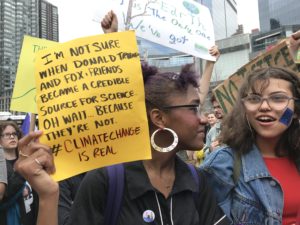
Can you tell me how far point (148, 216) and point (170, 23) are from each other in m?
2.59

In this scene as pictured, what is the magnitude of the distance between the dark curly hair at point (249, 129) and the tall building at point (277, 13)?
A: 100178 mm

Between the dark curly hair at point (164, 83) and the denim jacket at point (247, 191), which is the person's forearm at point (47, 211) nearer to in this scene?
the dark curly hair at point (164, 83)

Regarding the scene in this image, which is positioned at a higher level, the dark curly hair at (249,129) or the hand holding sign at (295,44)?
the hand holding sign at (295,44)

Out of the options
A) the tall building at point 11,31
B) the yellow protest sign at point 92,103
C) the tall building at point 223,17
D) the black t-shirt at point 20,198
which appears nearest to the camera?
the yellow protest sign at point 92,103

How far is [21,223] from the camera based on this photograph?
12.1ft

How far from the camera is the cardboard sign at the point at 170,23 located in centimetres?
395

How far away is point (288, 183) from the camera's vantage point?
7.24 feet

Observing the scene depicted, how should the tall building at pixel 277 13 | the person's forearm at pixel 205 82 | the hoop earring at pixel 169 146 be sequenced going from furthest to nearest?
the tall building at pixel 277 13, the person's forearm at pixel 205 82, the hoop earring at pixel 169 146

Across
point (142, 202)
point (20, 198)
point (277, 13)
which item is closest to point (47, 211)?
point (142, 202)

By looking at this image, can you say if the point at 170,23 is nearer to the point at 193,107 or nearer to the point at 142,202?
the point at 193,107

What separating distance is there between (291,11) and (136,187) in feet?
336

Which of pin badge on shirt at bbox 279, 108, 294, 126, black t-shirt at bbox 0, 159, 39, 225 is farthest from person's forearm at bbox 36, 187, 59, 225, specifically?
black t-shirt at bbox 0, 159, 39, 225

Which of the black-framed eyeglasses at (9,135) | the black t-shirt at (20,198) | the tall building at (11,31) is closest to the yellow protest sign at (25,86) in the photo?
the black t-shirt at (20,198)

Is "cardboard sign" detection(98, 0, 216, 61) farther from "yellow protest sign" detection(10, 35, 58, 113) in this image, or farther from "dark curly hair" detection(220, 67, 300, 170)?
"dark curly hair" detection(220, 67, 300, 170)
